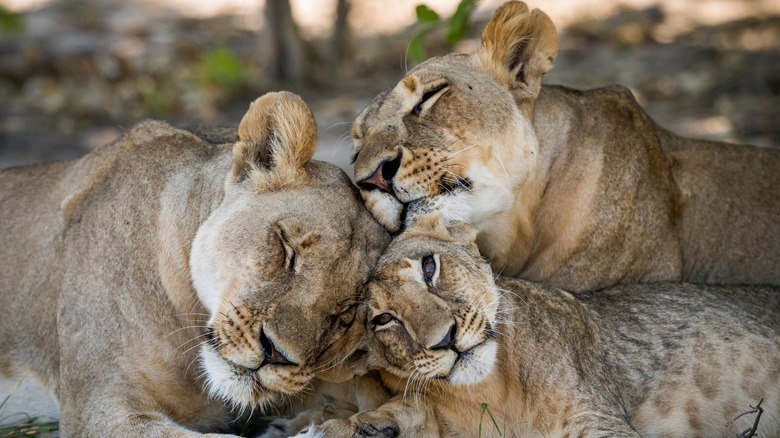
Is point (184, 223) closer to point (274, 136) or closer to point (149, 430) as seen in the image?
point (274, 136)

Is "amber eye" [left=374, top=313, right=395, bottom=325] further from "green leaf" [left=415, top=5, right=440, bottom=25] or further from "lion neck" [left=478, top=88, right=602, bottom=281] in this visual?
"green leaf" [left=415, top=5, right=440, bottom=25]

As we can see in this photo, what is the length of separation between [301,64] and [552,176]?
609 cm

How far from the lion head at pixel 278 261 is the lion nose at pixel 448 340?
1.17 feet

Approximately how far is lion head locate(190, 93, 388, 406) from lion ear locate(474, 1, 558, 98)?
3.22 feet

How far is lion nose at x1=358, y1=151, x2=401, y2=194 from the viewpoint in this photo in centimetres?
368

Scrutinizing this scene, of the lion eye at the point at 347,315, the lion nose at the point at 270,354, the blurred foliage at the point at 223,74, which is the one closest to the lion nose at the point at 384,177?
the lion eye at the point at 347,315

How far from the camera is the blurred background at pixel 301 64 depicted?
27.5 feet

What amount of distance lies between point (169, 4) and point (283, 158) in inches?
387

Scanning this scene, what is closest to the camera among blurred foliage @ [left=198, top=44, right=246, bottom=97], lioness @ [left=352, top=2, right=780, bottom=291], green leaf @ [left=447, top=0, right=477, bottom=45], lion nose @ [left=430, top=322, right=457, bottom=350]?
lion nose @ [left=430, top=322, right=457, bottom=350]

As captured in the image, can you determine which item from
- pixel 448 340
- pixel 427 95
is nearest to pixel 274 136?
pixel 427 95

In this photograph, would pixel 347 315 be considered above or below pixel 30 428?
above

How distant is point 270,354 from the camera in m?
3.12

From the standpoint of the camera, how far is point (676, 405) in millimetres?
3822

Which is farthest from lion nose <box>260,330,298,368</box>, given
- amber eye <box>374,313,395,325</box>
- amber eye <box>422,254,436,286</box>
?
amber eye <box>422,254,436,286</box>
